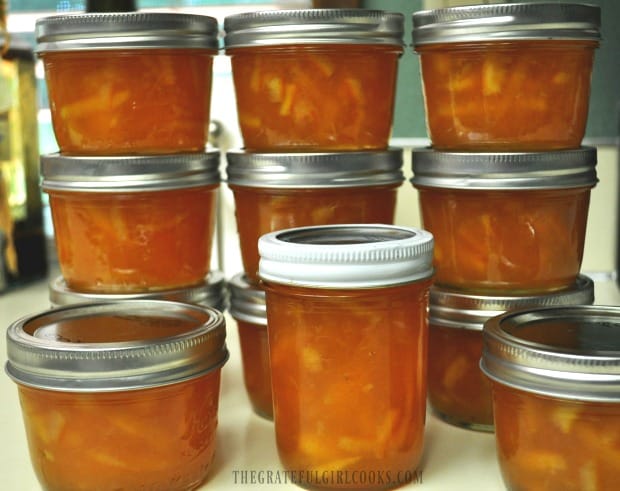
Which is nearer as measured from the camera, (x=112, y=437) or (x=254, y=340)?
(x=112, y=437)

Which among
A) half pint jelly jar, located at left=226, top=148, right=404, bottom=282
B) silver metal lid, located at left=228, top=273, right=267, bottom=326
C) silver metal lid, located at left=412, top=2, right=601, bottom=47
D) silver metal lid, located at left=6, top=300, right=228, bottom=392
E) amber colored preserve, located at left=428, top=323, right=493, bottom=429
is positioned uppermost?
silver metal lid, located at left=412, top=2, right=601, bottom=47

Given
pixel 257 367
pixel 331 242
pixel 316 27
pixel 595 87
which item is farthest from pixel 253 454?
pixel 595 87

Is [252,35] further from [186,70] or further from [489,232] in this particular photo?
[489,232]

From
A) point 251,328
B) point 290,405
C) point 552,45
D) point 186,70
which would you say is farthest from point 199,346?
point 552,45

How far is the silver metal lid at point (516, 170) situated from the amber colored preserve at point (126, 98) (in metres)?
0.29

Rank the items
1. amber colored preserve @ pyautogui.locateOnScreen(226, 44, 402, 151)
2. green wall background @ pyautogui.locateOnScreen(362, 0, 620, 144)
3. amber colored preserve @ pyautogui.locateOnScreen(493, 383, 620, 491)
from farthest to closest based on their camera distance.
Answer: green wall background @ pyautogui.locateOnScreen(362, 0, 620, 144)
amber colored preserve @ pyautogui.locateOnScreen(226, 44, 402, 151)
amber colored preserve @ pyautogui.locateOnScreen(493, 383, 620, 491)

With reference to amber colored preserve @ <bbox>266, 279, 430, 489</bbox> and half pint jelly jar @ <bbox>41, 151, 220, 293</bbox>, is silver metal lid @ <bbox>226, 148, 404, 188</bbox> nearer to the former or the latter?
half pint jelly jar @ <bbox>41, 151, 220, 293</bbox>

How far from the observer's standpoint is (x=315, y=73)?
35.7 inches

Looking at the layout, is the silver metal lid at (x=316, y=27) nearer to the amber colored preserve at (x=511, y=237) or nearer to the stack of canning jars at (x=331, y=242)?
the stack of canning jars at (x=331, y=242)

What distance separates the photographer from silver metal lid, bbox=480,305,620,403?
68cm

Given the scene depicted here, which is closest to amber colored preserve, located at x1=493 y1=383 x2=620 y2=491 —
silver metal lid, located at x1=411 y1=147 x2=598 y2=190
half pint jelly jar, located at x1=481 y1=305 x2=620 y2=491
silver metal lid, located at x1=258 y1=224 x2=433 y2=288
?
half pint jelly jar, located at x1=481 y1=305 x2=620 y2=491

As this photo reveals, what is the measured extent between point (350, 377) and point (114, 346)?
0.68 feet

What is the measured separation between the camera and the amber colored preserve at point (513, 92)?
2.84 feet

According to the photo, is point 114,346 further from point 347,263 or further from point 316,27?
point 316,27
